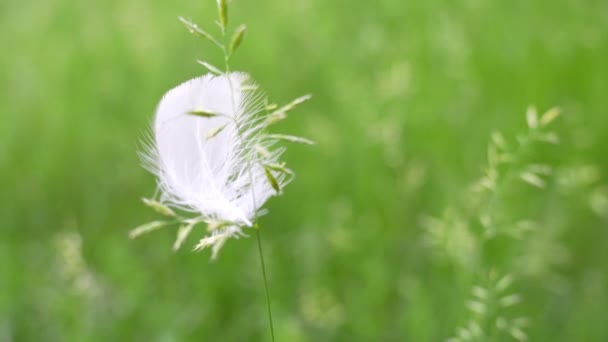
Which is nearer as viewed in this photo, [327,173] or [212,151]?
[212,151]

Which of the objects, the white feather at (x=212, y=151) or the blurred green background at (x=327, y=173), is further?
the blurred green background at (x=327, y=173)

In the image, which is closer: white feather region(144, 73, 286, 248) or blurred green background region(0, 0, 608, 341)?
white feather region(144, 73, 286, 248)

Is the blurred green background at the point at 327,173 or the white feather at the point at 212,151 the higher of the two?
the blurred green background at the point at 327,173

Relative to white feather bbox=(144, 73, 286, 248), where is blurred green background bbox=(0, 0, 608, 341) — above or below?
above

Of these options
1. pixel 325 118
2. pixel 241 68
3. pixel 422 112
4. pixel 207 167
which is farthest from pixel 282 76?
pixel 207 167
